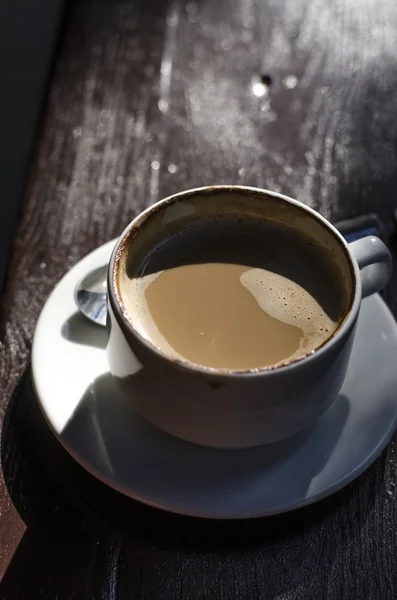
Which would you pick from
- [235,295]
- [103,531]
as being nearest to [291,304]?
[235,295]

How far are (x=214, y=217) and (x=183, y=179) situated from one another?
0.75ft

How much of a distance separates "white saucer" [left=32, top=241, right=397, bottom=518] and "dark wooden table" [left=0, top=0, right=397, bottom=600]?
0.05m

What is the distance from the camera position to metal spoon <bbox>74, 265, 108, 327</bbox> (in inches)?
28.8

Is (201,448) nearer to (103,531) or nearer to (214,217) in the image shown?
(103,531)

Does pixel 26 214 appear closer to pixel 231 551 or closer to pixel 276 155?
pixel 276 155

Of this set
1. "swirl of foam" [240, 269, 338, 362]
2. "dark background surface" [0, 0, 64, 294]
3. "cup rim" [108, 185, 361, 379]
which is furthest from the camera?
"dark background surface" [0, 0, 64, 294]

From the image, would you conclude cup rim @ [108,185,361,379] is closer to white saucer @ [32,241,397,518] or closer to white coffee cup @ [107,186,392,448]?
white coffee cup @ [107,186,392,448]

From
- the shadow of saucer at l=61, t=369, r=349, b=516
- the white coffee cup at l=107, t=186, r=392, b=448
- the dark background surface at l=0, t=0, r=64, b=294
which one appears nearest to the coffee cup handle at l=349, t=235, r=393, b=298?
the white coffee cup at l=107, t=186, r=392, b=448

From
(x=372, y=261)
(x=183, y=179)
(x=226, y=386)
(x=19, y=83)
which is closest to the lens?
(x=226, y=386)

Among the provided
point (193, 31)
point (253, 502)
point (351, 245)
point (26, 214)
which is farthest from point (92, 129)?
point (253, 502)

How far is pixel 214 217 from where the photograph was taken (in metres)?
0.75

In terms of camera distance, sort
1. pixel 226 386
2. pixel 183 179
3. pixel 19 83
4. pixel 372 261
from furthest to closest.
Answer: pixel 19 83 < pixel 183 179 < pixel 372 261 < pixel 226 386

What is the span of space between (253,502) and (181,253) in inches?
10.9

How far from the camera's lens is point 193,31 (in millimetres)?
1208
